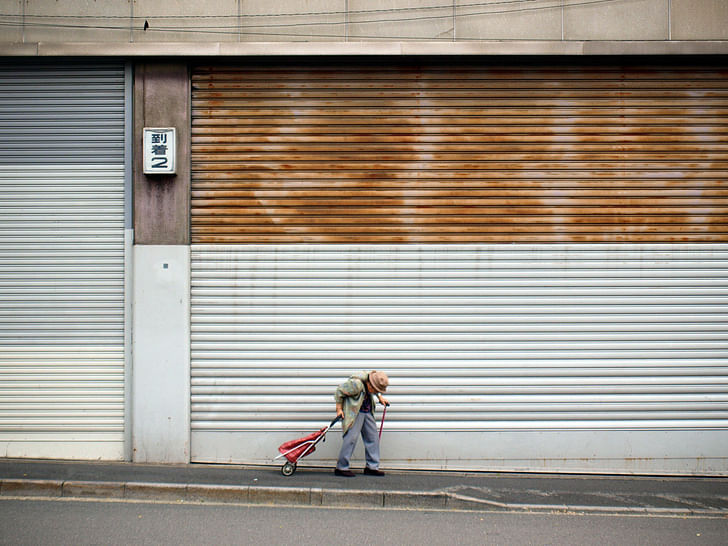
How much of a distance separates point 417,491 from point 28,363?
5.33m

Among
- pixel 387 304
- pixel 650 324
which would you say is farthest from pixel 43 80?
pixel 650 324

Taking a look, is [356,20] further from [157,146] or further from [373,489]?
[373,489]

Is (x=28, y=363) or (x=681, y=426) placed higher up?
(x=28, y=363)

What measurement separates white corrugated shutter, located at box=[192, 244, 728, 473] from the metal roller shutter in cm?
3

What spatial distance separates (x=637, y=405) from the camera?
344 inches

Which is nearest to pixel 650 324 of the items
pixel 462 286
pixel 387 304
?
pixel 462 286

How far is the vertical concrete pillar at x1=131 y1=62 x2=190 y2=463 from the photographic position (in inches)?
A: 344

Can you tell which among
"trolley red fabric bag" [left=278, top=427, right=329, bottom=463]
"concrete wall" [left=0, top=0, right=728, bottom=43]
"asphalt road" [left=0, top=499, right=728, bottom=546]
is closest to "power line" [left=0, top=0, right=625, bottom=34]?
"concrete wall" [left=0, top=0, right=728, bottom=43]

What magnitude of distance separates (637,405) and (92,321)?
7.12m

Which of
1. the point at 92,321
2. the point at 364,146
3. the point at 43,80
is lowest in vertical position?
the point at 92,321

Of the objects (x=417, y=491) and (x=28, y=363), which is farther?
(x=28, y=363)

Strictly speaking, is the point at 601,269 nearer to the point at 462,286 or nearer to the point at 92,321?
the point at 462,286

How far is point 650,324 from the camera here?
28.8ft

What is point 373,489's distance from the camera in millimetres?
7512
